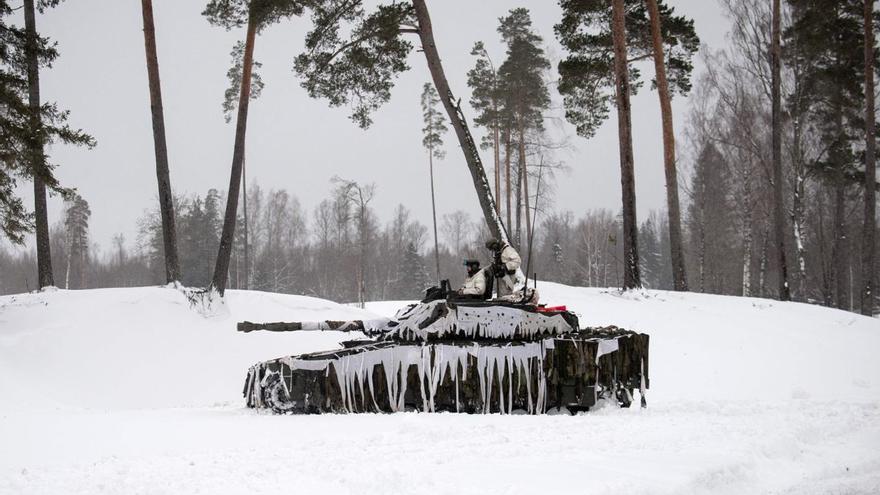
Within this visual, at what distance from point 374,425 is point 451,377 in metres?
1.74

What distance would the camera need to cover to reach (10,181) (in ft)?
39.3

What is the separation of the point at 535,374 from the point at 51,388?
23.2ft

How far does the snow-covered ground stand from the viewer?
150 inches

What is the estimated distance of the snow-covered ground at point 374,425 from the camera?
3.80 metres

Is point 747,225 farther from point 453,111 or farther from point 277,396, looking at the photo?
point 277,396

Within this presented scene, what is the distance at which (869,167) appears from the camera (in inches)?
709

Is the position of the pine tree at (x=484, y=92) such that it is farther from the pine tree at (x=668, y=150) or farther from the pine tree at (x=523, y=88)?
the pine tree at (x=668, y=150)

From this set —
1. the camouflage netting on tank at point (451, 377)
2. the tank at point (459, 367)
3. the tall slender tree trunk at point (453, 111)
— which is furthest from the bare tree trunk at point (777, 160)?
the camouflage netting on tank at point (451, 377)

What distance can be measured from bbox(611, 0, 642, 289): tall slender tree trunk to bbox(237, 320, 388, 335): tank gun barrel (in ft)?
27.0

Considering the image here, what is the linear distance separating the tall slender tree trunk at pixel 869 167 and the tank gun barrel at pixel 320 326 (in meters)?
16.4

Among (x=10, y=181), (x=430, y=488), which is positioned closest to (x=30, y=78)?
(x=10, y=181)

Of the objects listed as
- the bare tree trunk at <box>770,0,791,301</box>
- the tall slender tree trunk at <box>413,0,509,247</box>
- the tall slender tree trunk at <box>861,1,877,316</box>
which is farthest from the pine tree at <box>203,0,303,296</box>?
the tall slender tree trunk at <box>861,1,877,316</box>

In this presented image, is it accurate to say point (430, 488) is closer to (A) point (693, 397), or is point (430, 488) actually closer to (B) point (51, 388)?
(A) point (693, 397)

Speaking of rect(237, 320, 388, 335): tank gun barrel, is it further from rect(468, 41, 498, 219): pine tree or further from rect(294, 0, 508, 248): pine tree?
rect(468, 41, 498, 219): pine tree
